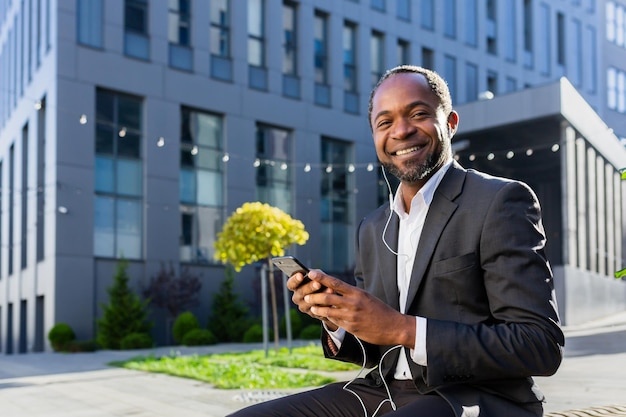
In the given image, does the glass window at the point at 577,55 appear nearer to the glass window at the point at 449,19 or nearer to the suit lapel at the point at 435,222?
the glass window at the point at 449,19

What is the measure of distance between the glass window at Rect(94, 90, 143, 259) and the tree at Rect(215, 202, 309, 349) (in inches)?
373

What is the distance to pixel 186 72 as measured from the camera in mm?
24391

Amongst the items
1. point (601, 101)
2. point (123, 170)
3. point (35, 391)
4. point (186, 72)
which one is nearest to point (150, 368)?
point (35, 391)

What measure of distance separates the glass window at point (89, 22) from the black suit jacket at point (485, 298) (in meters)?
21.9

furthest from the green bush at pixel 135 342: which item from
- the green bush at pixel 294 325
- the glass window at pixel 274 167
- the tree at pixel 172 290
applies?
the glass window at pixel 274 167

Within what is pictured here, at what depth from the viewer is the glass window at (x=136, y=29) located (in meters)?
23.1

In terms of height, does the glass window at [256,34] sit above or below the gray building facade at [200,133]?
above

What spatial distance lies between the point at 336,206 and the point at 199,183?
5.93 metres

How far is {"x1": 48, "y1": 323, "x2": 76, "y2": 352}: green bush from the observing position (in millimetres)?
20250

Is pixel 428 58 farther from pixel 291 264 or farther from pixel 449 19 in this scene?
pixel 291 264

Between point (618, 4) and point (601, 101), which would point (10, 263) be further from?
point (618, 4)

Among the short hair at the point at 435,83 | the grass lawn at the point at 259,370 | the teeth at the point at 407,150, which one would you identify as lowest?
the grass lawn at the point at 259,370

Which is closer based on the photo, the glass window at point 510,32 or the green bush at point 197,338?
the green bush at point 197,338

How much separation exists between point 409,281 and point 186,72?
23331mm
